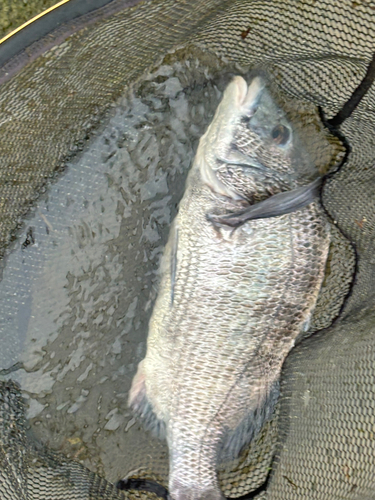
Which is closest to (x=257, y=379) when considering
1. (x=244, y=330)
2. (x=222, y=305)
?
(x=244, y=330)

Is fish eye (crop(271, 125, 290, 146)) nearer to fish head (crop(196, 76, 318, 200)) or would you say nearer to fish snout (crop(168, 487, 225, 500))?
fish head (crop(196, 76, 318, 200))

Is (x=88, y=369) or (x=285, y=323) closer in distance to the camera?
(x=285, y=323)

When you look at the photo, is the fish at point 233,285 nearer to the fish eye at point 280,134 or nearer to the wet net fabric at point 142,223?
the fish eye at point 280,134

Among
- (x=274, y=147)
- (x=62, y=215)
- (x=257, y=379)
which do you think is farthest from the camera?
(x=62, y=215)

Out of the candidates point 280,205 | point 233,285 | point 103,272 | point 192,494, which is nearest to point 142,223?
point 103,272

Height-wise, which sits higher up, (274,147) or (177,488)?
(274,147)

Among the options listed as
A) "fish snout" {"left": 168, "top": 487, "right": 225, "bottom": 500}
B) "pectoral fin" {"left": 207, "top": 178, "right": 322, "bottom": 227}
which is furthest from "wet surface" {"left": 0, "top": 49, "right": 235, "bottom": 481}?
"pectoral fin" {"left": 207, "top": 178, "right": 322, "bottom": 227}

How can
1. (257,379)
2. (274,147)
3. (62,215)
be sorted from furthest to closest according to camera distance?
(62,215) → (257,379) → (274,147)

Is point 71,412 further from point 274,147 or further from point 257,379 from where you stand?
point 274,147
